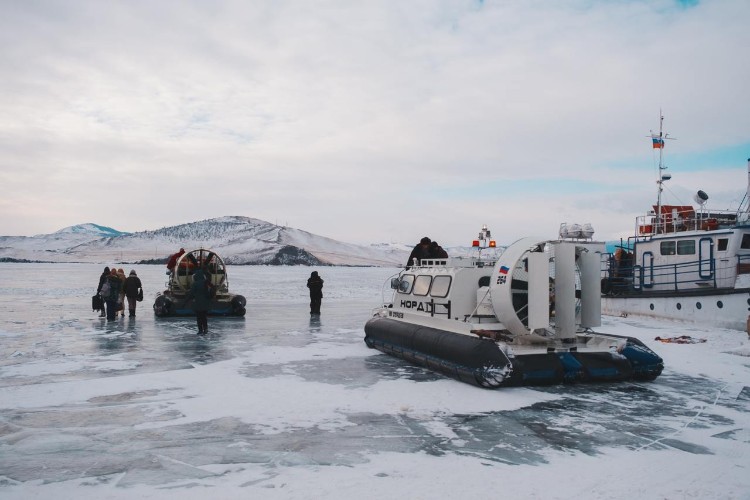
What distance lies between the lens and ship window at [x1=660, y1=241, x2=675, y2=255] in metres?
18.8

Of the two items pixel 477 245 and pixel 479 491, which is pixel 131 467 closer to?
pixel 479 491

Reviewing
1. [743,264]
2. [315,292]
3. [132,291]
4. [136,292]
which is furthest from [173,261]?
[743,264]

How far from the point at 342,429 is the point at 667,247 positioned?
15.9m

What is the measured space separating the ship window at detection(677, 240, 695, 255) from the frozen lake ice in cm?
743

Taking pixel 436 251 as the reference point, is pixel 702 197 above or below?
above

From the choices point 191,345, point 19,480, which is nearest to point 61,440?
point 19,480

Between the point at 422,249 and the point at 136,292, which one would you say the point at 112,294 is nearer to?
the point at 136,292

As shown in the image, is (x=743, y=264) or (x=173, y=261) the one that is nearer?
(x=743, y=264)

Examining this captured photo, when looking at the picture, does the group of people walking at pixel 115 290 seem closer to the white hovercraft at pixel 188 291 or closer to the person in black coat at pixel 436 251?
the white hovercraft at pixel 188 291

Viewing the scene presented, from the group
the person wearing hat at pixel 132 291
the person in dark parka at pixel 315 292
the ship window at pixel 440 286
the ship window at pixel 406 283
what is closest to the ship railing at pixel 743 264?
the ship window at pixel 406 283

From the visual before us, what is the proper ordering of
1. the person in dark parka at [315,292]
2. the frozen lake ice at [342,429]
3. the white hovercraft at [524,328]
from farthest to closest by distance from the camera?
the person in dark parka at [315,292] → the white hovercraft at [524,328] → the frozen lake ice at [342,429]

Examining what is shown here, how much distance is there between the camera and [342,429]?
652 cm

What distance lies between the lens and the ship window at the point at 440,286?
10555 mm

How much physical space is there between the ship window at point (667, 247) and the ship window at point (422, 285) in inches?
434
